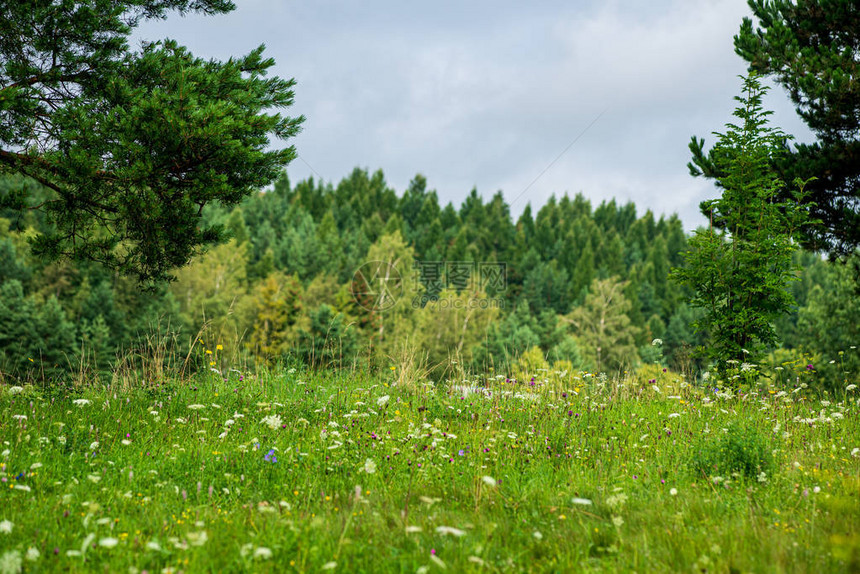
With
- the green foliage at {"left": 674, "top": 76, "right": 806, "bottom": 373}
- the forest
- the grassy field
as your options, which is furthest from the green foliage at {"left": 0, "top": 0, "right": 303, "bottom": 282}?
the green foliage at {"left": 674, "top": 76, "right": 806, "bottom": 373}

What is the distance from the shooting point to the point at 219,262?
56.4 m

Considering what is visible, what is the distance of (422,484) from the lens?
420 cm

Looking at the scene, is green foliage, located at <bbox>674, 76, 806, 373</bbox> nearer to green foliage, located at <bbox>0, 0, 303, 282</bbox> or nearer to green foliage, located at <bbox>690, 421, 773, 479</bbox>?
green foliage, located at <bbox>690, 421, 773, 479</bbox>

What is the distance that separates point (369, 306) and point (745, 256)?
4911cm

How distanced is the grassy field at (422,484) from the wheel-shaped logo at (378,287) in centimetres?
4832

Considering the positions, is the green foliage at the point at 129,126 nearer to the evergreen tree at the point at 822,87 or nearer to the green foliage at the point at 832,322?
the evergreen tree at the point at 822,87

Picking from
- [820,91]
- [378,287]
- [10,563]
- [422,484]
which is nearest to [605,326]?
[378,287]

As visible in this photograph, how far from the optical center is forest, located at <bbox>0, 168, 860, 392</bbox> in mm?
8820

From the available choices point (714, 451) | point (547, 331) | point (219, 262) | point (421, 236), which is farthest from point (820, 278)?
point (714, 451)

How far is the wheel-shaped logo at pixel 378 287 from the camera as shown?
55.5 meters

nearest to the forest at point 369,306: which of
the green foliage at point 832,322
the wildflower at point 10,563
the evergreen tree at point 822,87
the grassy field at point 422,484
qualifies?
the green foliage at point 832,322

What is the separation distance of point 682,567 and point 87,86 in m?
8.27

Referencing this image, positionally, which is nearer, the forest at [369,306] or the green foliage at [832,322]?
the forest at [369,306]

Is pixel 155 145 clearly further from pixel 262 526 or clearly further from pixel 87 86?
pixel 262 526
